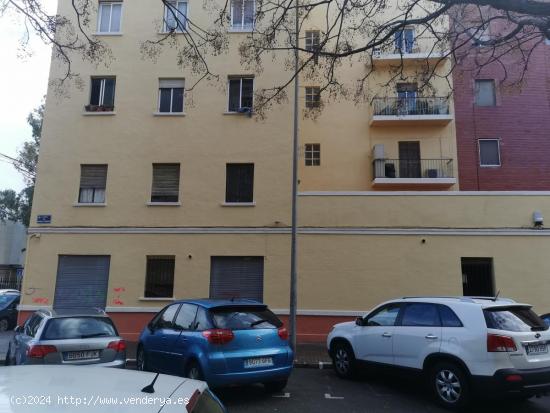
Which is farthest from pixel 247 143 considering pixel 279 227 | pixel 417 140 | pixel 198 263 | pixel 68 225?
pixel 417 140

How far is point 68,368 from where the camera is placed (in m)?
2.74

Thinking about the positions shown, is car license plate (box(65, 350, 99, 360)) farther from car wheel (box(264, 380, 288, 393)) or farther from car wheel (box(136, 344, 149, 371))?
car wheel (box(264, 380, 288, 393))

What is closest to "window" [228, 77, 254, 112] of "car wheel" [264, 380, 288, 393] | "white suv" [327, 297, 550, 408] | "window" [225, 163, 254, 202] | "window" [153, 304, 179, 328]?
"window" [225, 163, 254, 202]

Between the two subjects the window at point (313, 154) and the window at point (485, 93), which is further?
the window at point (485, 93)

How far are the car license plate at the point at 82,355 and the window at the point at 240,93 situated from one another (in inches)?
421

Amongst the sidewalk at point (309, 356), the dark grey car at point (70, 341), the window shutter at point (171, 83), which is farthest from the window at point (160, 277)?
the dark grey car at point (70, 341)

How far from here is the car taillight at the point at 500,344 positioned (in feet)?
21.5

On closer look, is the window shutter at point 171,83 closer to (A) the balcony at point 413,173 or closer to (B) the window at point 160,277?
(B) the window at point 160,277

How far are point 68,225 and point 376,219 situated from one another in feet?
34.3

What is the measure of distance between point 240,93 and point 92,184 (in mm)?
6229

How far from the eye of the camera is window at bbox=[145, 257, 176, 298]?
15422mm

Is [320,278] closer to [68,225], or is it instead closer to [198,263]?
[198,263]

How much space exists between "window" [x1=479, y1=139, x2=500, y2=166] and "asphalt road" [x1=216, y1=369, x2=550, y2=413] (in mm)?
14007

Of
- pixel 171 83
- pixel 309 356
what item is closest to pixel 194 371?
pixel 309 356
